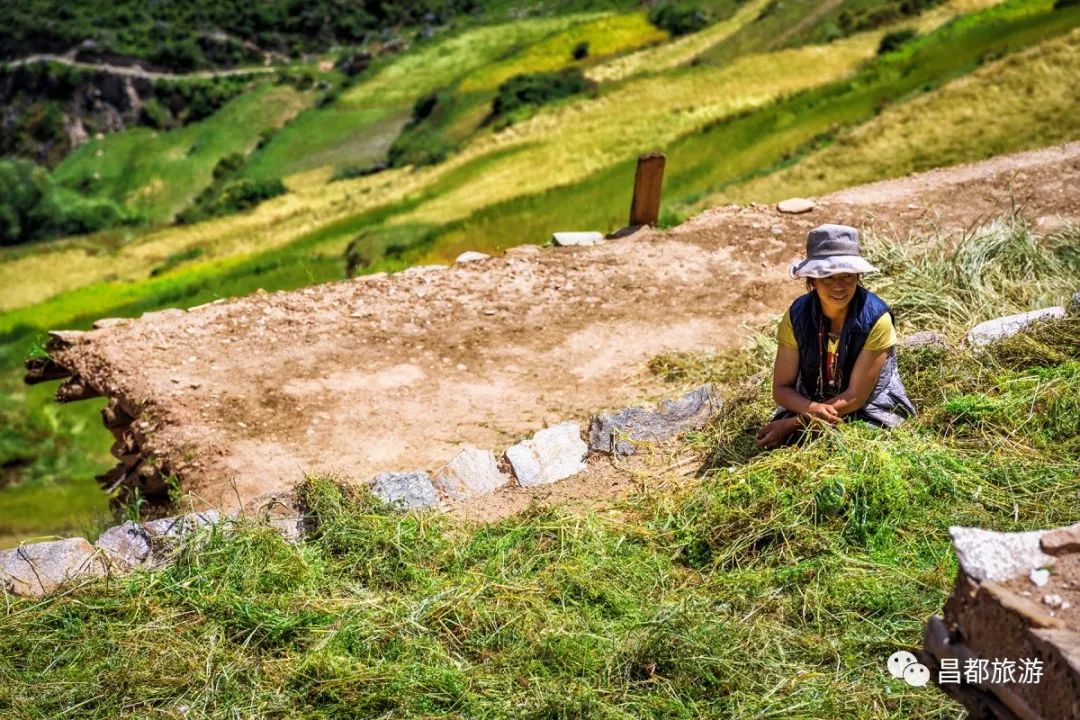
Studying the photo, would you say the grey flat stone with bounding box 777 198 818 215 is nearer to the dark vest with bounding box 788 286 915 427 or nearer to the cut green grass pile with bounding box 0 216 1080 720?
the cut green grass pile with bounding box 0 216 1080 720

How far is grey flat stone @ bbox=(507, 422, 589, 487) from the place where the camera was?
→ 7496 millimetres

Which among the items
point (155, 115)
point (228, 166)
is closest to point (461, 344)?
point (228, 166)

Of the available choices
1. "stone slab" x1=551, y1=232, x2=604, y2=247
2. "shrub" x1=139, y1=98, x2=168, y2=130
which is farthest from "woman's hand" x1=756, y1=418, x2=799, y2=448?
"shrub" x1=139, y1=98, x2=168, y2=130

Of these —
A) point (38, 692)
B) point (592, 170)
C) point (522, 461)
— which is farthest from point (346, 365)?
point (592, 170)

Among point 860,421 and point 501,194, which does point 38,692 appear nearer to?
point 860,421

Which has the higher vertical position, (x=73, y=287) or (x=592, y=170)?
(x=592, y=170)

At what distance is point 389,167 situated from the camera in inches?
2140

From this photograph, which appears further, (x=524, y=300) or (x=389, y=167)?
(x=389, y=167)

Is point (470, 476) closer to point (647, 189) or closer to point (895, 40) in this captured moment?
point (647, 189)

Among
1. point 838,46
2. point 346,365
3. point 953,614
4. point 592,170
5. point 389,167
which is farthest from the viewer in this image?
point 389,167

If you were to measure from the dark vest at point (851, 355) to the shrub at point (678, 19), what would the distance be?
180ft

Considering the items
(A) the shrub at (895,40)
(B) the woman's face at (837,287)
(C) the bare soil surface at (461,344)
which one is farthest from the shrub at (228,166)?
(B) the woman's face at (837,287)

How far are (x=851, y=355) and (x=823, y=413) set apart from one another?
380 millimetres

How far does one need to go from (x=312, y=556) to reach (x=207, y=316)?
5.33m
